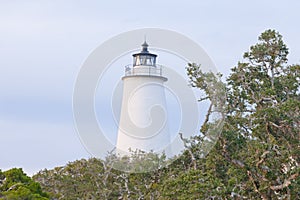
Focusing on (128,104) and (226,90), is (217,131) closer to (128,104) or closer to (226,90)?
(226,90)

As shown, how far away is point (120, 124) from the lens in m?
21.1

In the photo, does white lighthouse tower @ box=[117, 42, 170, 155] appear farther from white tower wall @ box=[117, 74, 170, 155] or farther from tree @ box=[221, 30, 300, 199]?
tree @ box=[221, 30, 300, 199]

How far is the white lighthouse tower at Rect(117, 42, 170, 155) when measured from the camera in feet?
67.5

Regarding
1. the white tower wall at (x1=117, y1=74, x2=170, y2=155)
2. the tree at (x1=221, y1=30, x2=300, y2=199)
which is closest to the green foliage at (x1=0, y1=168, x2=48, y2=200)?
the tree at (x1=221, y1=30, x2=300, y2=199)

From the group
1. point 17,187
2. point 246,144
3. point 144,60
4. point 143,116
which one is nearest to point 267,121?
point 246,144

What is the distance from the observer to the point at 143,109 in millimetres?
21500

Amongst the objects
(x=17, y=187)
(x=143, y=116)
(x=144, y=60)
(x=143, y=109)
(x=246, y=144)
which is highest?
(x=144, y=60)

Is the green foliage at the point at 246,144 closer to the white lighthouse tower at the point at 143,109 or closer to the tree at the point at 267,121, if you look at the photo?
the tree at the point at 267,121

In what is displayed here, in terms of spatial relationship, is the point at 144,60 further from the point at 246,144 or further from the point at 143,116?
the point at 246,144

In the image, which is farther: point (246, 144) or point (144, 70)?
point (144, 70)

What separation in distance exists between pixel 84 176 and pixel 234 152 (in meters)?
6.11

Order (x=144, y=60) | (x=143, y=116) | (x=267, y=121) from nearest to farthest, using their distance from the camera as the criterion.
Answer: (x=267, y=121)
(x=143, y=116)
(x=144, y=60)

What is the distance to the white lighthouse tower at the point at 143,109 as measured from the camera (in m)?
20.6

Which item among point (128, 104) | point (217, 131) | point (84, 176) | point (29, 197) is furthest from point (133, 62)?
point (29, 197)
